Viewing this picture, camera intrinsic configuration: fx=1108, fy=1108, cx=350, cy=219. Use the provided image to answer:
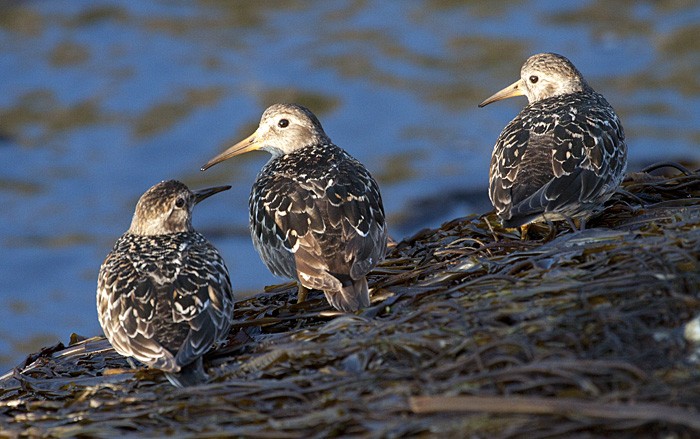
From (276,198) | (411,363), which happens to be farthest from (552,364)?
(276,198)

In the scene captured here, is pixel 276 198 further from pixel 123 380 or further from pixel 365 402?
pixel 365 402

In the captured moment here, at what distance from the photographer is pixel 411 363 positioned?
16.3ft

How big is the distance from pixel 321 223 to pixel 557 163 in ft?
5.13

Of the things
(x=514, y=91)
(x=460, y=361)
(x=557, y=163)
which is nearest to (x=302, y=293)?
(x=557, y=163)

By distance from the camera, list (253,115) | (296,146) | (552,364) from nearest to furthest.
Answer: (552,364)
(296,146)
(253,115)

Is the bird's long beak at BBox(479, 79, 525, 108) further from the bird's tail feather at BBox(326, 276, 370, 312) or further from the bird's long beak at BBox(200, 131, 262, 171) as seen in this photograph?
the bird's tail feather at BBox(326, 276, 370, 312)

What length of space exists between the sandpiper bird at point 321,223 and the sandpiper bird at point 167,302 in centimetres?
39

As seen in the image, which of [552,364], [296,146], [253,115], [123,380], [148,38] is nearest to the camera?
[552,364]

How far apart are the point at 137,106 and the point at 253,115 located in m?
1.78

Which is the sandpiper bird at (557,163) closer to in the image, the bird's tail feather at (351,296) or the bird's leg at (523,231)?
the bird's leg at (523,231)

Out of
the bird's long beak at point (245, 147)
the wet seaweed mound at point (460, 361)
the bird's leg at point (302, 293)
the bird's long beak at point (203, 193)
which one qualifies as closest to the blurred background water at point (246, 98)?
the bird's long beak at point (245, 147)

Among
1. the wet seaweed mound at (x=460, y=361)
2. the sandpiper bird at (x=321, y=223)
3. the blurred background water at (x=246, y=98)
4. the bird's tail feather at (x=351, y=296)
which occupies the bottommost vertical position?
the wet seaweed mound at (x=460, y=361)

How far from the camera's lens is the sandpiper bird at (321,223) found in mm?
6277

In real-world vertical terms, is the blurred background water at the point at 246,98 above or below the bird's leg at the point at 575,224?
above
